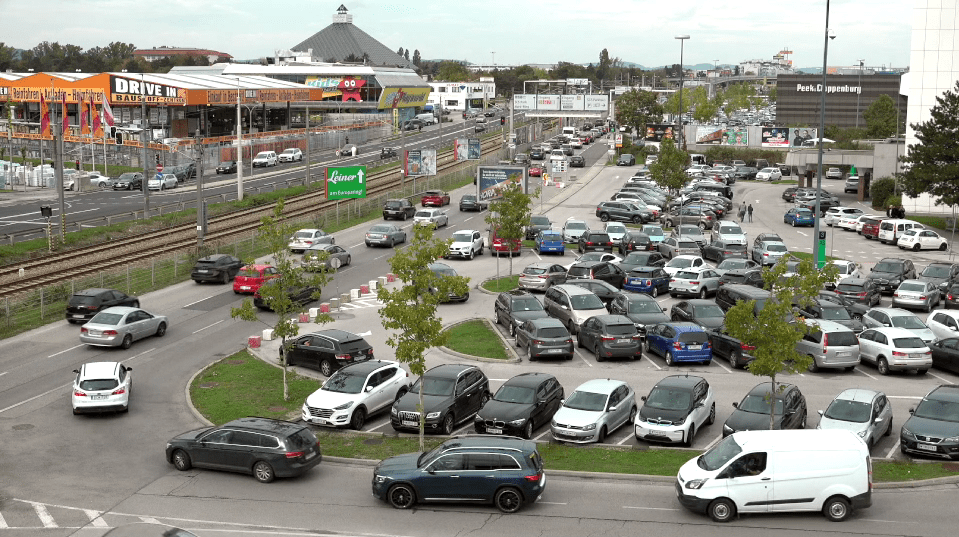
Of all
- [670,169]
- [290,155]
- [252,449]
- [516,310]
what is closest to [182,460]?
[252,449]

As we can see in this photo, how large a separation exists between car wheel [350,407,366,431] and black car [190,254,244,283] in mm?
19743

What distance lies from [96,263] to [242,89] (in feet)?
202

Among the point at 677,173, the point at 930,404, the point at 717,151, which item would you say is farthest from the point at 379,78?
the point at 930,404

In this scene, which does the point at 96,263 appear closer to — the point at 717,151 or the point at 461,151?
the point at 461,151

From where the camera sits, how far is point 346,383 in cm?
2648

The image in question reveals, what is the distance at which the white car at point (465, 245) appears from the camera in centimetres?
5119

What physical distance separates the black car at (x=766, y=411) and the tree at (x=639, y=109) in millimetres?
108362

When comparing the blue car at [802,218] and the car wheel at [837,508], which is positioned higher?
the blue car at [802,218]

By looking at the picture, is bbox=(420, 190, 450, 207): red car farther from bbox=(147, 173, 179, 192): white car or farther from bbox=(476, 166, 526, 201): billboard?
bbox=(147, 173, 179, 192): white car

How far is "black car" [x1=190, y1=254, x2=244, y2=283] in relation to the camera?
43.6 metres

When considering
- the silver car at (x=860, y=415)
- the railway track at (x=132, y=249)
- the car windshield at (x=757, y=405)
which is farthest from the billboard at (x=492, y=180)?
the silver car at (x=860, y=415)

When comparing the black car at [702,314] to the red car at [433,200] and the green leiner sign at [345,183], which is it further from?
the red car at [433,200]

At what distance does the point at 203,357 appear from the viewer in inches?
1300

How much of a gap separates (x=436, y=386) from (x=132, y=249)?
30.7 metres
